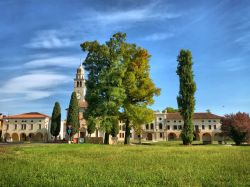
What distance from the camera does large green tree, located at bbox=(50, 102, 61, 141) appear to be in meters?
66.3

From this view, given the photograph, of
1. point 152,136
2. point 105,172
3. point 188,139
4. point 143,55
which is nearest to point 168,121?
point 152,136

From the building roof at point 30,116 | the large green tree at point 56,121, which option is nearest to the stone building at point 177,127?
the large green tree at point 56,121

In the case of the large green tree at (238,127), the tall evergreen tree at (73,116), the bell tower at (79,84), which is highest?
the bell tower at (79,84)

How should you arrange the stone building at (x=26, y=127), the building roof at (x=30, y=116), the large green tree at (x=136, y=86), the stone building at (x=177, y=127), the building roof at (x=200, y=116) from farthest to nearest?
the building roof at (x=200, y=116) → the stone building at (x=177, y=127) → the building roof at (x=30, y=116) → the stone building at (x=26, y=127) → the large green tree at (x=136, y=86)

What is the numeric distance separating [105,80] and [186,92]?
14.2 meters

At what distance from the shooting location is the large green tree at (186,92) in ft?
131

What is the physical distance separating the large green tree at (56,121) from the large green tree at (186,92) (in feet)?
118

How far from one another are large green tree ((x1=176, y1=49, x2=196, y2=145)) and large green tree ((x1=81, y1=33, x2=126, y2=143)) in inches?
452

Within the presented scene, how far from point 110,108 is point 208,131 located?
62.7 meters

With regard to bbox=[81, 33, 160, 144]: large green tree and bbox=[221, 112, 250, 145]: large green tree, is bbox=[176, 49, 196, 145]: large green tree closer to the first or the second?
bbox=[81, 33, 160, 144]: large green tree

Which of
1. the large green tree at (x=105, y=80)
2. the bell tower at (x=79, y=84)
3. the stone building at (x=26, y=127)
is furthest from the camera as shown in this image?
the bell tower at (x=79, y=84)

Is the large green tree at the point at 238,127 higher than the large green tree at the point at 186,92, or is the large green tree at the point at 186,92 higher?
the large green tree at the point at 186,92

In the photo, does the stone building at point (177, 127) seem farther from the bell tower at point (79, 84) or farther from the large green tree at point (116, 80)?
the large green tree at point (116, 80)

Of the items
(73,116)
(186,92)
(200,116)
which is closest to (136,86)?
(186,92)
